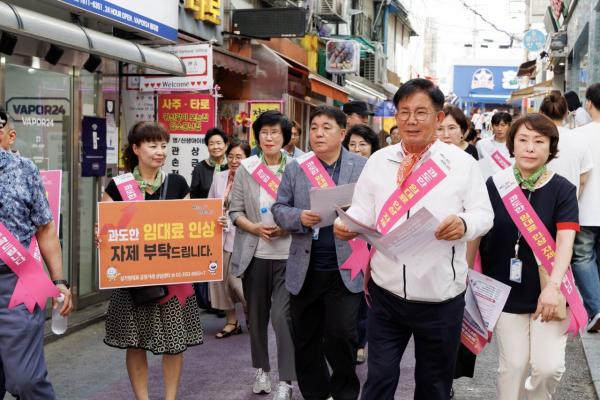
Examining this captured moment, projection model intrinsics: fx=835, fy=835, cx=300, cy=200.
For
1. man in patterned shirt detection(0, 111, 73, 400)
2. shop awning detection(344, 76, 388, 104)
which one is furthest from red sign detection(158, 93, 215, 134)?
shop awning detection(344, 76, 388, 104)

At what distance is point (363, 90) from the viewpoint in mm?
26531

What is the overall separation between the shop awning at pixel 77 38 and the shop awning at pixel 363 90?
14852 millimetres

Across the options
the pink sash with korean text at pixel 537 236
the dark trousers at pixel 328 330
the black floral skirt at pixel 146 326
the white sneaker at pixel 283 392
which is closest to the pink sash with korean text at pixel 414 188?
the pink sash with korean text at pixel 537 236

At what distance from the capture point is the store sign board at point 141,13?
8164mm

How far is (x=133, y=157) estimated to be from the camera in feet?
18.2

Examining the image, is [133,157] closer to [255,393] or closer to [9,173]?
[9,173]

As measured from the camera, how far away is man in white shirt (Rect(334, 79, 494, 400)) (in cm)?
396

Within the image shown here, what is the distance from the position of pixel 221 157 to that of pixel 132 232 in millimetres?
3576

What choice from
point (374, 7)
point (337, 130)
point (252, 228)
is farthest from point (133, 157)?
point (374, 7)

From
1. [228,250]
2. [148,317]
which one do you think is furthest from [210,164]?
[148,317]

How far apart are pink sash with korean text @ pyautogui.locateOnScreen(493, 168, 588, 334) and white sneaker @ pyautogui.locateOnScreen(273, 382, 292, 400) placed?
2.19 metres

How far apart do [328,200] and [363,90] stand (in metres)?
22.0

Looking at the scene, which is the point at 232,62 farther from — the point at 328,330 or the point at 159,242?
the point at 328,330

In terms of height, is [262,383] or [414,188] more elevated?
[414,188]
